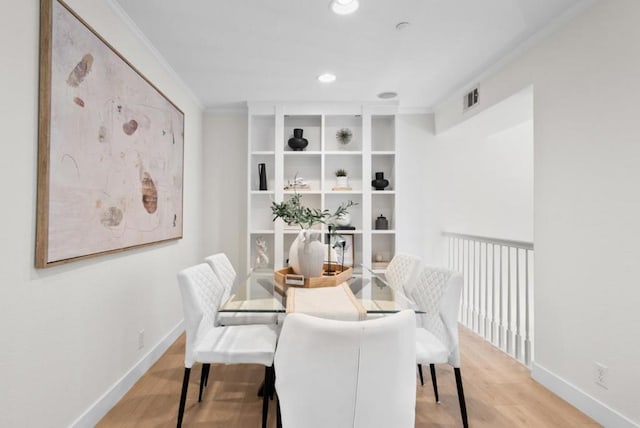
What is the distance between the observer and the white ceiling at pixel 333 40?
2.16 metres

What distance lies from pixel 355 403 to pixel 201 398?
1556 millimetres

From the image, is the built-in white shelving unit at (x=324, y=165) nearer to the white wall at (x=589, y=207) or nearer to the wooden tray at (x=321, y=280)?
the wooden tray at (x=321, y=280)

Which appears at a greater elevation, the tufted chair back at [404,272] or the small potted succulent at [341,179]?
the small potted succulent at [341,179]

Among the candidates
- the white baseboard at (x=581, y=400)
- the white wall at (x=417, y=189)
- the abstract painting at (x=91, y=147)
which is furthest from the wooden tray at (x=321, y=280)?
the white wall at (x=417, y=189)

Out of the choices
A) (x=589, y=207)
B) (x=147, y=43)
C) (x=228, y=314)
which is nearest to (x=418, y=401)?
(x=228, y=314)

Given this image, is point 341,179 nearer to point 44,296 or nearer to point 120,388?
point 120,388

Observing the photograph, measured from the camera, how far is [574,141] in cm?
224

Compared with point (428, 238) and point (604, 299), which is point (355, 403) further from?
point (428, 238)

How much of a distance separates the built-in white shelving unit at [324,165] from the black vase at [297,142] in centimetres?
7

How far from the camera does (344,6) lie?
2.12m

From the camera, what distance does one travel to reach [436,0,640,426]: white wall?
6.17 feet

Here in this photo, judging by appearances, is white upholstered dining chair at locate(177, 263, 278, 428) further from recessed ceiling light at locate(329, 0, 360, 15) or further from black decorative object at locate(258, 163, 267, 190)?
black decorative object at locate(258, 163, 267, 190)

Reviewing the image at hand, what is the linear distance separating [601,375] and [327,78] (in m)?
2.96

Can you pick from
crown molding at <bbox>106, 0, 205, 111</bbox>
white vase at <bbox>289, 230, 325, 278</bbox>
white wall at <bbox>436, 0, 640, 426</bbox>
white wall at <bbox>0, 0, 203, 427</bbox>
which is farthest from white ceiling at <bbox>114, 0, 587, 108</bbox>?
white vase at <bbox>289, 230, 325, 278</bbox>
